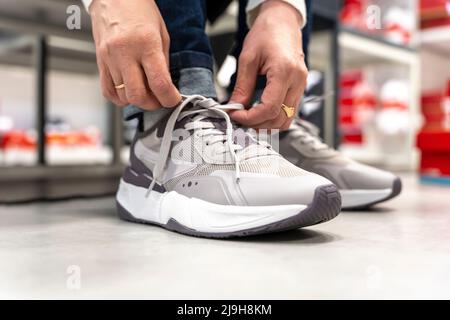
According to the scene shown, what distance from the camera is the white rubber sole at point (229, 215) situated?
48 cm

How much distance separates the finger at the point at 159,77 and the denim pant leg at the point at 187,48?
6 centimetres

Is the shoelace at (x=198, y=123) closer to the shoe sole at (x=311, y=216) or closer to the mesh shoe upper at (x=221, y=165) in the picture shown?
the mesh shoe upper at (x=221, y=165)

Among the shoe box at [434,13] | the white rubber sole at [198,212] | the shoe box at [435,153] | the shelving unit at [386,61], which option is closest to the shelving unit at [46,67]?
the white rubber sole at [198,212]

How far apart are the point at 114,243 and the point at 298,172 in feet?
0.71

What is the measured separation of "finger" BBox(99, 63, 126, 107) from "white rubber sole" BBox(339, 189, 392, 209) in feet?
1.28

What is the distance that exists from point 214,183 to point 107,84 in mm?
171

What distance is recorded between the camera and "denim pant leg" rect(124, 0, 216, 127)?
60 cm

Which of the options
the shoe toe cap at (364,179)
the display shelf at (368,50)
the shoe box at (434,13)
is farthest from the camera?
the shoe box at (434,13)

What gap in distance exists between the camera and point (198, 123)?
580 mm

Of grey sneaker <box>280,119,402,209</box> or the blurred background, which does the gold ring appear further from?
the blurred background

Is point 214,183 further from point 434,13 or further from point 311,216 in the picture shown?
point 434,13

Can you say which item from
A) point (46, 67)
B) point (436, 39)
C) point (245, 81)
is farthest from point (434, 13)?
point (245, 81)
